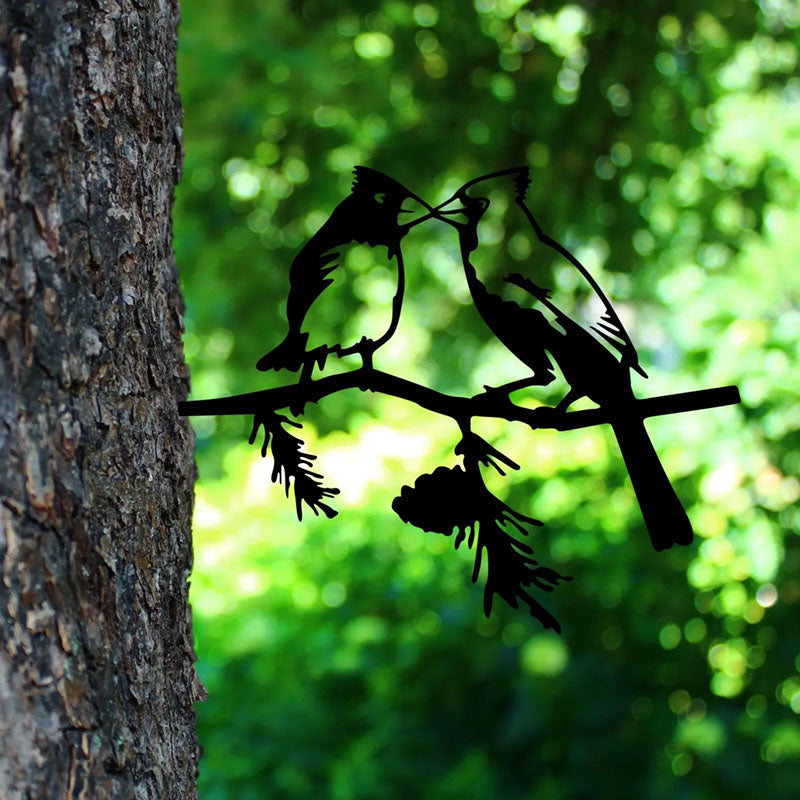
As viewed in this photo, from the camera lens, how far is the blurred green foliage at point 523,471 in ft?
6.97

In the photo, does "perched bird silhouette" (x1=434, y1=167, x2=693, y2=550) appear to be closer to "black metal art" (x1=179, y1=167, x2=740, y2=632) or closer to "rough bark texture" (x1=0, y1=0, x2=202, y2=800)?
"black metal art" (x1=179, y1=167, x2=740, y2=632)

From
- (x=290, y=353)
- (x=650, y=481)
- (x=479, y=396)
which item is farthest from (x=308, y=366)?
(x=650, y=481)

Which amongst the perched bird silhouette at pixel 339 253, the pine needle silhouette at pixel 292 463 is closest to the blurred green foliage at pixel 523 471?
the perched bird silhouette at pixel 339 253

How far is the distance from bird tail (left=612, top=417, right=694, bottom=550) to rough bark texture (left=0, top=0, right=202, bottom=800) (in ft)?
1.28

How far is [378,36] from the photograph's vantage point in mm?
2584

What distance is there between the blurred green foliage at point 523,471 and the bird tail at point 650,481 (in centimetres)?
133

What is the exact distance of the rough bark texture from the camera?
0.65 metres

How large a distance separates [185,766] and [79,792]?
13cm

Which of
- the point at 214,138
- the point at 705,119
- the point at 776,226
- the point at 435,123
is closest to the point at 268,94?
the point at 214,138

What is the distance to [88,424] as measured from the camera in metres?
0.70

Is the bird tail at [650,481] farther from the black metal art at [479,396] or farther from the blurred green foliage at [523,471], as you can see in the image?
the blurred green foliage at [523,471]

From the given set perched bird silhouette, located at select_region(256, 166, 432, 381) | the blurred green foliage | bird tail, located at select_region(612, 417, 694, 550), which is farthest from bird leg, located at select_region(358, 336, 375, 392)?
the blurred green foliage

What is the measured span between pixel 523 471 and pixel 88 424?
6.39ft

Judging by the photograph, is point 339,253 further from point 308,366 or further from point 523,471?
point 523,471
